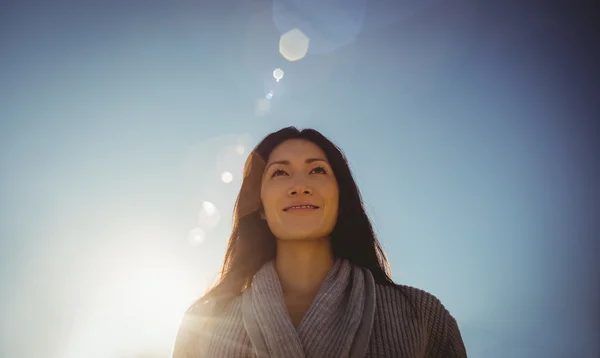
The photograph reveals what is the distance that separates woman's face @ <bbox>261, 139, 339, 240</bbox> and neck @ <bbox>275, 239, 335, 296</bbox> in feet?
0.35

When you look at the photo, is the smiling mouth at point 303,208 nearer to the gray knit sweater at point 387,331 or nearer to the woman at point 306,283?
the woman at point 306,283

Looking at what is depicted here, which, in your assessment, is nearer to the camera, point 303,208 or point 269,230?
point 303,208

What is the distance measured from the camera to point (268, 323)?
2.67 m

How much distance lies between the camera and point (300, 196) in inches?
121

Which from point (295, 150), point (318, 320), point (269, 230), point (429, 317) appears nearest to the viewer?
point (318, 320)

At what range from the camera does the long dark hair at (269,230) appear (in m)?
3.51

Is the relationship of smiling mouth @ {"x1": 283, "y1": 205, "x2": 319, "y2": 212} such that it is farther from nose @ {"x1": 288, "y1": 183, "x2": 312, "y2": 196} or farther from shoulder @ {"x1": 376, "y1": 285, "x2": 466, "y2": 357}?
shoulder @ {"x1": 376, "y1": 285, "x2": 466, "y2": 357}

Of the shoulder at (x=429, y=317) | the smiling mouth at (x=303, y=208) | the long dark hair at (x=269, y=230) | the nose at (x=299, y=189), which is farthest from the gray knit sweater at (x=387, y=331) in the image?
Answer: the nose at (x=299, y=189)

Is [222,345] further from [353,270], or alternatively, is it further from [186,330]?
[353,270]

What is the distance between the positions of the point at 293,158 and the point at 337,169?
484mm

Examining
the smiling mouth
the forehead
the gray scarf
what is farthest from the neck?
the forehead

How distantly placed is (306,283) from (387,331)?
712mm

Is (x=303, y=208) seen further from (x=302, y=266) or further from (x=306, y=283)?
(x=306, y=283)

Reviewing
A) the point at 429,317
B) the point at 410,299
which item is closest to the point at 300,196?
the point at 410,299
